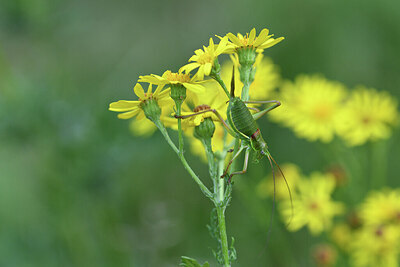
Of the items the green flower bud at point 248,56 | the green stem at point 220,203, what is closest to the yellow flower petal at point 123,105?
the green stem at point 220,203

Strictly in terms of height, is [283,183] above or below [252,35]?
below

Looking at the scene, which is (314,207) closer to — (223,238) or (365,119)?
(365,119)

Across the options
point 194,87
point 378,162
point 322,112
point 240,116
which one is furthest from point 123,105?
point 378,162

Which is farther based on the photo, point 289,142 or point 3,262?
point 289,142

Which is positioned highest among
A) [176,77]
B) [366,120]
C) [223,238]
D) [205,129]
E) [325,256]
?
[176,77]

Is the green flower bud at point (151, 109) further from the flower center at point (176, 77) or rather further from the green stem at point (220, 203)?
the green stem at point (220, 203)

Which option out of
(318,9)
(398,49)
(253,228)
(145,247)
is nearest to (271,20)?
(318,9)

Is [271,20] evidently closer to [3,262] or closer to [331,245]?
[331,245]
